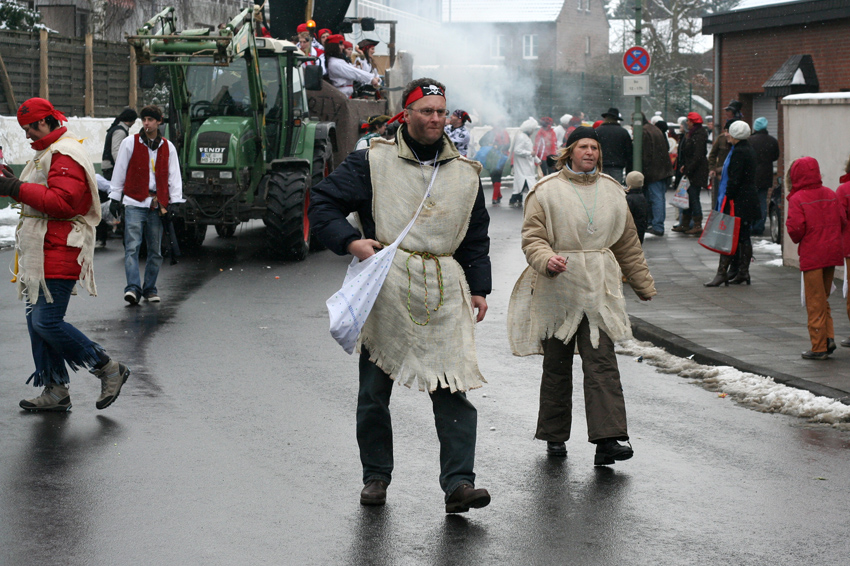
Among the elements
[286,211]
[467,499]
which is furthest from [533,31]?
[467,499]

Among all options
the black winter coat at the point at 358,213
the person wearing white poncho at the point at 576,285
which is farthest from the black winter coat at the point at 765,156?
the black winter coat at the point at 358,213

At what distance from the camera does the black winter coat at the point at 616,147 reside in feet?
52.1

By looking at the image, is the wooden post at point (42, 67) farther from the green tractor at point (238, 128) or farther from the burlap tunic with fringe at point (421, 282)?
the burlap tunic with fringe at point (421, 282)

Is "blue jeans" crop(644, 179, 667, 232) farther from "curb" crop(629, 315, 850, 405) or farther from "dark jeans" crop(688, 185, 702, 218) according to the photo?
"curb" crop(629, 315, 850, 405)

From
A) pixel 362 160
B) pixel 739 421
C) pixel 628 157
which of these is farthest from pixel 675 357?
pixel 628 157

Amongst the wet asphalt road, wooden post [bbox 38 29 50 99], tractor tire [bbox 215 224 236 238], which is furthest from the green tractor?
wooden post [bbox 38 29 50 99]

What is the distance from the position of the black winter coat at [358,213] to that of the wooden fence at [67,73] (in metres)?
19.6

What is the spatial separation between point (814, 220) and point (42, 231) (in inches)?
220

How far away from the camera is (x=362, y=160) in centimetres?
529

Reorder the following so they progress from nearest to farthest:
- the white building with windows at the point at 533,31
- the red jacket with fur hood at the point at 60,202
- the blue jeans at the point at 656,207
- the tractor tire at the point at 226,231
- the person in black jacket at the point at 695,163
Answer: the red jacket with fur hood at the point at 60,202
the tractor tire at the point at 226,231
the blue jeans at the point at 656,207
the person in black jacket at the point at 695,163
the white building with windows at the point at 533,31

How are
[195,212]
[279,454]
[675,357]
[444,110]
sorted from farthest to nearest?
[195,212]
[675,357]
[279,454]
[444,110]

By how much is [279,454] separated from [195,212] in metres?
8.95

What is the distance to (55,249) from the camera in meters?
7.02

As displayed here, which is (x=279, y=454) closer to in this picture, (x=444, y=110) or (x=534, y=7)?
(x=444, y=110)
